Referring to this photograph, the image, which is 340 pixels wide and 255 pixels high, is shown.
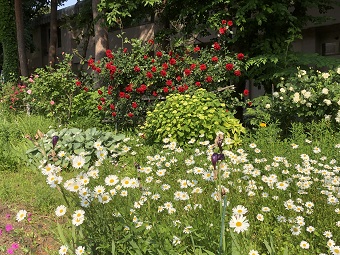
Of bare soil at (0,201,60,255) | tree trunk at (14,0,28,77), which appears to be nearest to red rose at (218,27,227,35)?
bare soil at (0,201,60,255)

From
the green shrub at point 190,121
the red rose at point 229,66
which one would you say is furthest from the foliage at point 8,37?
the green shrub at point 190,121

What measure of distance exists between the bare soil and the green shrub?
108 inches

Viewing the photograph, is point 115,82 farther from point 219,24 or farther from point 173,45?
point 219,24

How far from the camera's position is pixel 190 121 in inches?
252

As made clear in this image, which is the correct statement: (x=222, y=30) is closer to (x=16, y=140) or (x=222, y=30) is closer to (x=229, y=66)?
(x=229, y=66)

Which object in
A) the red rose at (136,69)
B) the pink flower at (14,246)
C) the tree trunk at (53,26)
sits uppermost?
the tree trunk at (53,26)

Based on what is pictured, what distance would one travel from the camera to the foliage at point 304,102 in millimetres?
6613

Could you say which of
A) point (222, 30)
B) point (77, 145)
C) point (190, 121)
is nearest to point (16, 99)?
point (77, 145)

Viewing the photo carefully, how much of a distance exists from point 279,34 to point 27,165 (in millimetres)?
6314

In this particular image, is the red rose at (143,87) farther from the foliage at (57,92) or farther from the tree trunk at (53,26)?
the tree trunk at (53,26)

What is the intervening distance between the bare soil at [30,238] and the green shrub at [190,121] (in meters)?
2.75

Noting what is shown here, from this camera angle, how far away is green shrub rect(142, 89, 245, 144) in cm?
637

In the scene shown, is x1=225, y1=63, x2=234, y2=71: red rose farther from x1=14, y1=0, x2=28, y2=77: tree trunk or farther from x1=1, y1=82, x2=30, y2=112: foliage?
x1=14, y1=0, x2=28, y2=77: tree trunk

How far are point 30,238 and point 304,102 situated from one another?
15.8ft
